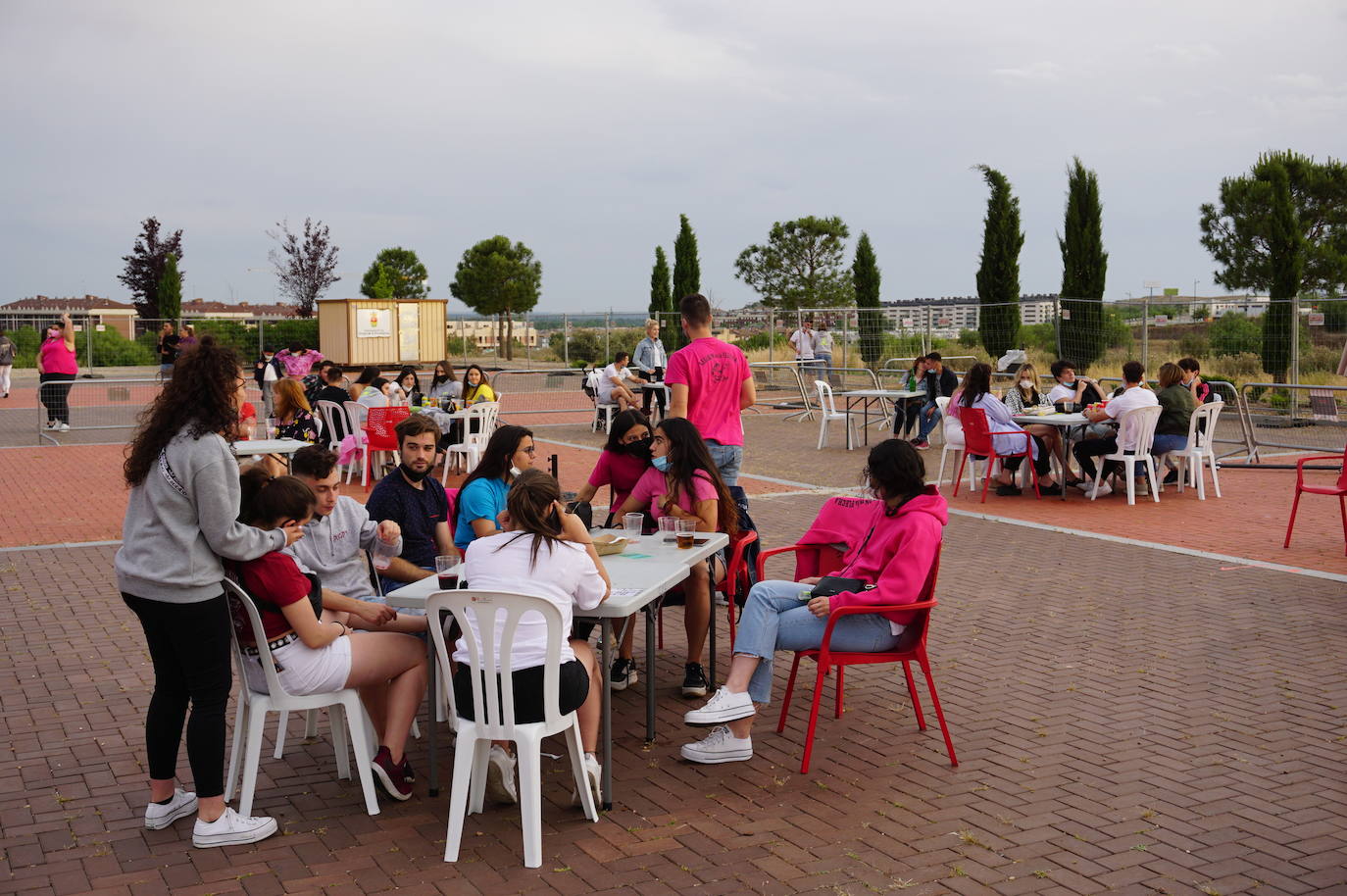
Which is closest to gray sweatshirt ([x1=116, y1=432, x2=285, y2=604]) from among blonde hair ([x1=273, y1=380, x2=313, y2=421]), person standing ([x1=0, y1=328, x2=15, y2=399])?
blonde hair ([x1=273, y1=380, x2=313, y2=421])

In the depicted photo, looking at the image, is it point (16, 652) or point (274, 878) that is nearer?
point (274, 878)

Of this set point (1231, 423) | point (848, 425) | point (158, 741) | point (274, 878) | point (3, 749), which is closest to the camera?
point (274, 878)

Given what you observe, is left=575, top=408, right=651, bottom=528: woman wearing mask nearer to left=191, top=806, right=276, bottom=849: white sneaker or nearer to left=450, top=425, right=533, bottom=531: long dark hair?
left=450, top=425, right=533, bottom=531: long dark hair

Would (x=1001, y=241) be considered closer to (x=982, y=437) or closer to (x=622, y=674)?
(x=982, y=437)

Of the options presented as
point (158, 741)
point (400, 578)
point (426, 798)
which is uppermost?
point (400, 578)

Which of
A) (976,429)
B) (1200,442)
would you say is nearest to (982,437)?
(976,429)

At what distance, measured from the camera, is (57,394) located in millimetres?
18781

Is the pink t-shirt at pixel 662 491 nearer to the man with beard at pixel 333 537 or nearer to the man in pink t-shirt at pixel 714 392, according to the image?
the man in pink t-shirt at pixel 714 392

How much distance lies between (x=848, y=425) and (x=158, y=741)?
13464 millimetres

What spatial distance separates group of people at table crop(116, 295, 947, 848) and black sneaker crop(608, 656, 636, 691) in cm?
31

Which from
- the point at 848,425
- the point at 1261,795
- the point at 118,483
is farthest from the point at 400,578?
the point at 848,425

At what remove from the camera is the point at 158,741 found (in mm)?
4129

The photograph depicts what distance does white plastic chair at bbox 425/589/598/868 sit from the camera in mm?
3887

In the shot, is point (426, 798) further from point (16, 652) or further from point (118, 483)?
point (118, 483)
